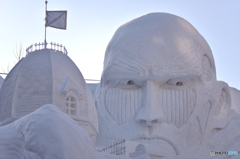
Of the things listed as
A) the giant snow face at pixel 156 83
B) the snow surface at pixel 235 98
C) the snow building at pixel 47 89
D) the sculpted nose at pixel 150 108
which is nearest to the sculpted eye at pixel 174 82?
the giant snow face at pixel 156 83

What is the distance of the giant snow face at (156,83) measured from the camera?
19203 mm

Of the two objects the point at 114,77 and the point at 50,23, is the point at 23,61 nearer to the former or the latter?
the point at 50,23

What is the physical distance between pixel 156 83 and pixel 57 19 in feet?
18.7

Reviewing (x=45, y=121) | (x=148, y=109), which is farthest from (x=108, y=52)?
(x=45, y=121)

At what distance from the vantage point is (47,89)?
47.0 ft

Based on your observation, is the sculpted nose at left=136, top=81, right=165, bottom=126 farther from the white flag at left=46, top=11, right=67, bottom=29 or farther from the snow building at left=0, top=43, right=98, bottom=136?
the white flag at left=46, top=11, right=67, bottom=29

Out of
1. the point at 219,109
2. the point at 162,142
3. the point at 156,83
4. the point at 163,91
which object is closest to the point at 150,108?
the point at 163,91

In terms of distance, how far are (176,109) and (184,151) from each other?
1.88 m

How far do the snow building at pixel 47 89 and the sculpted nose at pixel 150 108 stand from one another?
4.15 metres

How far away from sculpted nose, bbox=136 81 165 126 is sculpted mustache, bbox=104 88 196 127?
228 mm

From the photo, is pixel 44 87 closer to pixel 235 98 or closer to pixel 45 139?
pixel 45 139

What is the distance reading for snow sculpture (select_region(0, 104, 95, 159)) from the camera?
6605mm

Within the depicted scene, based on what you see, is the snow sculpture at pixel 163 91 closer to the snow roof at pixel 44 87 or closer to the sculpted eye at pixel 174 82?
the sculpted eye at pixel 174 82

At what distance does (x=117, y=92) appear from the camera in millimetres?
20375
